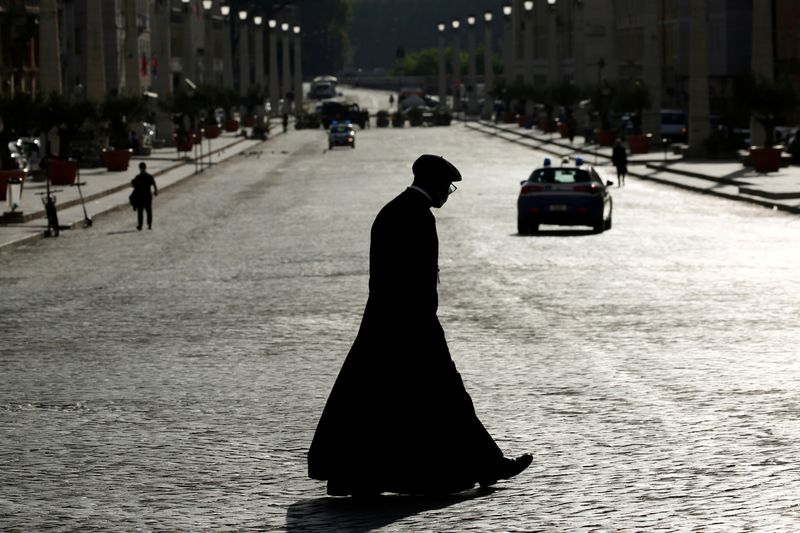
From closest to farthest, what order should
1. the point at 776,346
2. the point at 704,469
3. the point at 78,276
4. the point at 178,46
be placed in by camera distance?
the point at 704,469 → the point at 776,346 → the point at 78,276 → the point at 178,46

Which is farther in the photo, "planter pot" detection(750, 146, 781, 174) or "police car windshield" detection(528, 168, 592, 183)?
"planter pot" detection(750, 146, 781, 174)

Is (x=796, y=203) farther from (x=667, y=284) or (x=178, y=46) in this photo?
(x=178, y=46)

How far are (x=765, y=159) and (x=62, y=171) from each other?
790 inches

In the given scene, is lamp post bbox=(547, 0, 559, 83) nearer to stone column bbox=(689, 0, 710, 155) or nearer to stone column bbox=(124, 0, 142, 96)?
stone column bbox=(124, 0, 142, 96)

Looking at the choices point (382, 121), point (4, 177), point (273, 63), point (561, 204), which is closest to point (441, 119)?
point (382, 121)

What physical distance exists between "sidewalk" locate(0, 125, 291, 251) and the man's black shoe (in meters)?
22.7

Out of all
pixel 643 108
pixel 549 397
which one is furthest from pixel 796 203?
pixel 643 108

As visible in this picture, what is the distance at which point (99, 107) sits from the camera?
64.2 m

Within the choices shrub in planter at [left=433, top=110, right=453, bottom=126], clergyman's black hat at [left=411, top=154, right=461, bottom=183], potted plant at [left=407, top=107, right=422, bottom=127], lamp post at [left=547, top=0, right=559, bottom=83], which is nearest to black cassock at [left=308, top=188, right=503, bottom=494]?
clergyman's black hat at [left=411, top=154, right=461, bottom=183]

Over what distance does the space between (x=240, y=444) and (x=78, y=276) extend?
1457 cm

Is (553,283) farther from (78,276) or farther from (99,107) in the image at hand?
(99,107)

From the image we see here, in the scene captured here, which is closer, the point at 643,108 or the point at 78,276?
the point at 78,276

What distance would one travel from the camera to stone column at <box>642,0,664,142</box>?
7706 cm

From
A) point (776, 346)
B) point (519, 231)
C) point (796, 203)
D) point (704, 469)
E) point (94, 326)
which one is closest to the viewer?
point (704, 469)
